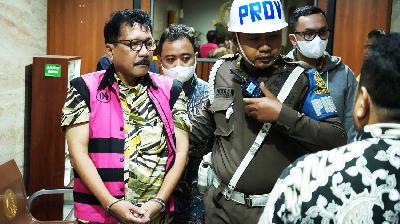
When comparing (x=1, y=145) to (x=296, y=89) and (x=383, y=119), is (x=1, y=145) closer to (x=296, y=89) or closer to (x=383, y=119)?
(x=296, y=89)

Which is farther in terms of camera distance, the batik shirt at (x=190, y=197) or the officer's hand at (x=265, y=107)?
the batik shirt at (x=190, y=197)

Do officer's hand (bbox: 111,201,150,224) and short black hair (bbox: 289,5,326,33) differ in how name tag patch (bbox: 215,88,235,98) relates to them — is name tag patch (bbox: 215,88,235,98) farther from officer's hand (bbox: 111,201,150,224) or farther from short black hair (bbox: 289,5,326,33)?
short black hair (bbox: 289,5,326,33)

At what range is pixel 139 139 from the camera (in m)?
1.97

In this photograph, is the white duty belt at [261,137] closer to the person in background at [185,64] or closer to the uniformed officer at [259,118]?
the uniformed officer at [259,118]

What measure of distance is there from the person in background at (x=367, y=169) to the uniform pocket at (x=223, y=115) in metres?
0.85

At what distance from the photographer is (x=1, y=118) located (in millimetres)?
3670

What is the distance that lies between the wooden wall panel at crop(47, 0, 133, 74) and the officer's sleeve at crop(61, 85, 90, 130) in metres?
2.96

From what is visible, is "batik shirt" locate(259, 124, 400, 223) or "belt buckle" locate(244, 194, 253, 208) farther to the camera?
"belt buckle" locate(244, 194, 253, 208)

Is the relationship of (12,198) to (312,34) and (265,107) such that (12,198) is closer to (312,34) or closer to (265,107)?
(265,107)

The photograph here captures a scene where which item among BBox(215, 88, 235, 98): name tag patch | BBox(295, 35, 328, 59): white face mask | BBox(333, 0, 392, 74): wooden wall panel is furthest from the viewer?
BBox(333, 0, 392, 74): wooden wall panel

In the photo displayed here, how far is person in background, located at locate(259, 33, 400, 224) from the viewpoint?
41.1 inches

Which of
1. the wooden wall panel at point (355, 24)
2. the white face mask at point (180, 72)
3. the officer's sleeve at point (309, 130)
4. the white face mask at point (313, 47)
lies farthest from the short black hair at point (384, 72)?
the wooden wall panel at point (355, 24)

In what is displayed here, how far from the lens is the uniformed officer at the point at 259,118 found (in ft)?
5.88

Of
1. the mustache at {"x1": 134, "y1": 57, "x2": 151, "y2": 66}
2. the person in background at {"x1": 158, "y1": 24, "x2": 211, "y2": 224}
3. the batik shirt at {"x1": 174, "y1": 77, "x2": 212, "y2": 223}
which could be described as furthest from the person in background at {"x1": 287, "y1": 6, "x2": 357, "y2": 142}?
the mustache at {"x1": 134, "y1": 57, "x2": 151, "y2": 66}
